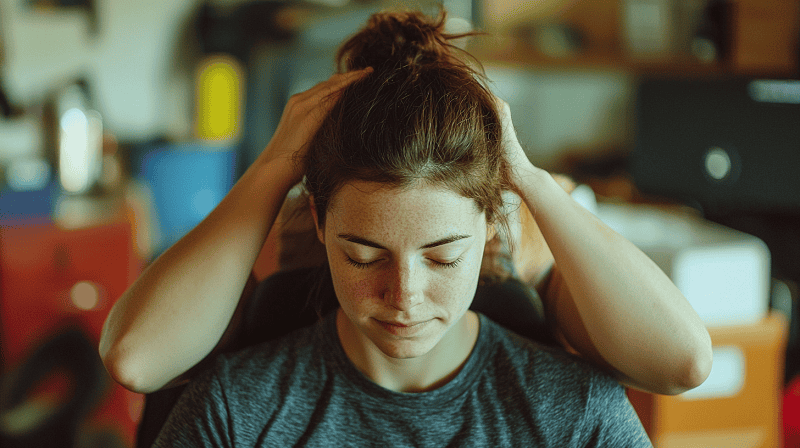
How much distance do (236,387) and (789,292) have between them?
1.74 metres

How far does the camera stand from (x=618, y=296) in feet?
2.69

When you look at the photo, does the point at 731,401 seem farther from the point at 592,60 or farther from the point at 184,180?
the point at 184,180

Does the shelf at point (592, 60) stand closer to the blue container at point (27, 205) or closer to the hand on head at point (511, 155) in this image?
the blue container at point (27, 205)

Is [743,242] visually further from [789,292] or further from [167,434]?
[167,434]

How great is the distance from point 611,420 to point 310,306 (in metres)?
0.46

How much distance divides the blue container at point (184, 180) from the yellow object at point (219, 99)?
16 centimetres

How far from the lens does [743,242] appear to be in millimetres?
1473

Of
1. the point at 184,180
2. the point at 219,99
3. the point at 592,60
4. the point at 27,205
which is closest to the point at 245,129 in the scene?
the point at 219,99

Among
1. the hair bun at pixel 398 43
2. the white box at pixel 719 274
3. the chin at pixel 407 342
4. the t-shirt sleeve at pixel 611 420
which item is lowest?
the white box at pixel 719 274

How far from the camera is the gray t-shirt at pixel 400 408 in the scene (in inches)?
33.2

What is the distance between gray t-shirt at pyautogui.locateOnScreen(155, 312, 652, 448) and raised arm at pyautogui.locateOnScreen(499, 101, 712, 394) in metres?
0.07

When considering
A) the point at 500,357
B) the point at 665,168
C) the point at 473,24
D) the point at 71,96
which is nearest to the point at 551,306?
the point at 500,357

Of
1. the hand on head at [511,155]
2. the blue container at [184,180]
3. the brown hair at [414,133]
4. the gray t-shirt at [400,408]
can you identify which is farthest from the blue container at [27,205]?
the hand on head at [511,155]

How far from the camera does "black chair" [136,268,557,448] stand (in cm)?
97
